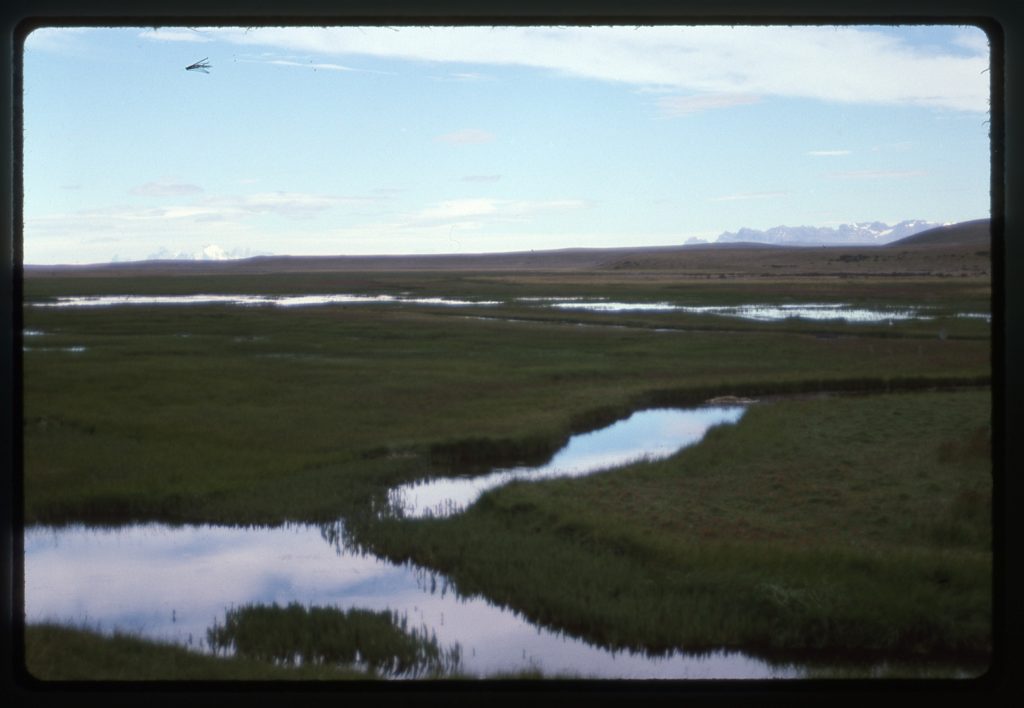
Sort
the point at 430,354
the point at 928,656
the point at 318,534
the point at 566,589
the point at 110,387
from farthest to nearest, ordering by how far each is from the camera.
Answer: the point at 430,354
the point at 110,387
the point at 318,534
the point at 566,589
the point at 928,656

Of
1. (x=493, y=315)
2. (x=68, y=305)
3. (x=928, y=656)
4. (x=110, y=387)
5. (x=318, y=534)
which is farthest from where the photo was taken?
(x=68, y=305)

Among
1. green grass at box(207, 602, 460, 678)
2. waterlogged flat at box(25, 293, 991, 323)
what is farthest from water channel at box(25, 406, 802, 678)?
waterlogged flat at box(25, 293, 991, 323)

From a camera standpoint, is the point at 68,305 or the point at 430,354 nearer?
the point at 430,354

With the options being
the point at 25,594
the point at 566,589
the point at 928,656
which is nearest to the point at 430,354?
the point at 566,589

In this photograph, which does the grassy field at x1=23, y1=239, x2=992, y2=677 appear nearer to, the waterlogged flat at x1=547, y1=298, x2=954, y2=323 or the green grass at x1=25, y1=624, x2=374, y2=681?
the green grass at x1=25, y1=624, x2=374, y2=681

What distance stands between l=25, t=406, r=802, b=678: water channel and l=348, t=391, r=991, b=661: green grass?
185mm

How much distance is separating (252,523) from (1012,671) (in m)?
6.32

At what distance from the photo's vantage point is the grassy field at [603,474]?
5535 mm

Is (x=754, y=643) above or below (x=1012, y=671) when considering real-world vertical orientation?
below

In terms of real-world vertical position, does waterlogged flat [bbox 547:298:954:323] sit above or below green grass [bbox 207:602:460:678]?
above

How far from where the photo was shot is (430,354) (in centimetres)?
1811

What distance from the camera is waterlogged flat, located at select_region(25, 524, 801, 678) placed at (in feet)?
16.9

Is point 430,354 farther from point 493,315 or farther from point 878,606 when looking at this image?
point 878,606

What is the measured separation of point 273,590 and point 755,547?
333 centimetres
